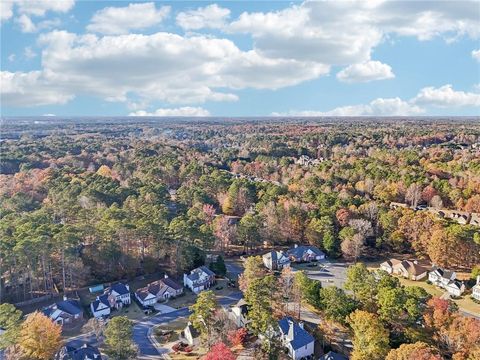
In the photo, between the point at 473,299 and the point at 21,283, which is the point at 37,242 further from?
the point at 473,299

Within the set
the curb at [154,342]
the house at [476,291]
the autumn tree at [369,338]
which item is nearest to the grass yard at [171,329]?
the curb at [154,342]

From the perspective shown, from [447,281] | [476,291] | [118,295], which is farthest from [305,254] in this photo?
[118,295]

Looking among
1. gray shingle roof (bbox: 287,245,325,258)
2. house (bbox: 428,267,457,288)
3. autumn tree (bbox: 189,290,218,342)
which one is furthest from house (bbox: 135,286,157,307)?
house (bbox: 428,267,457,288)

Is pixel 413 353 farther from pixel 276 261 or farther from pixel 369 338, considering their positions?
pixel 276 261

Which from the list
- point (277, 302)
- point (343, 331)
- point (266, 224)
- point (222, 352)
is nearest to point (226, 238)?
point (266, 224)

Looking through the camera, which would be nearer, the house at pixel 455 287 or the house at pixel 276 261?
the house at pixel 455 287

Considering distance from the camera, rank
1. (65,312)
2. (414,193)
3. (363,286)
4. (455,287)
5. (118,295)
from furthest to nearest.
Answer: (414,193)
(455,287)
(118,295)
(65,312)
(363,286)

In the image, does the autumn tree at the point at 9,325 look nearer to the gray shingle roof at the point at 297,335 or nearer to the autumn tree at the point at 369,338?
the gray shingle roof at the point at 297,335

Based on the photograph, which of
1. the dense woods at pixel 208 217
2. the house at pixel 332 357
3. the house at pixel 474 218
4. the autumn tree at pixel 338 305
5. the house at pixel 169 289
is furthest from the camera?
the house at pixel 474 218
